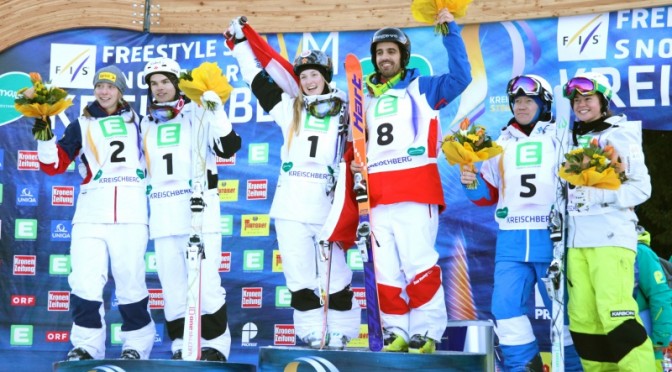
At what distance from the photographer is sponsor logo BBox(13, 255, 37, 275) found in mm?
8617

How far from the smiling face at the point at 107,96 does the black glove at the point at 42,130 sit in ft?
1.32

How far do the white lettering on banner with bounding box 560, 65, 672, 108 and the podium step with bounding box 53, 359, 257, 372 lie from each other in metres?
3.73

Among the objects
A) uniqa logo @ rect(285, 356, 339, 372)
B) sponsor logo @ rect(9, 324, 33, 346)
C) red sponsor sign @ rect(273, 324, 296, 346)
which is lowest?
sponsor logo @ rect(9, 324, 33, 346)

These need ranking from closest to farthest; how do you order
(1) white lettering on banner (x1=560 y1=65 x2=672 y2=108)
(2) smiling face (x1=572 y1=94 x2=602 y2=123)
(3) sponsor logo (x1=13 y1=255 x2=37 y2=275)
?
(2) smiling face (x1=572 y1=94 x2=602 y2=123), (1) white lettering on banner (x1=560 y1=65 x2=672 y2=108), (3) sponsor logo (x1=13 y1=255 x2=37 y2=275)

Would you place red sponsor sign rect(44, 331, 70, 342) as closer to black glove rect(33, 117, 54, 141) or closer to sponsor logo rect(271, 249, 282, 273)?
sponsor logo rect(271, 249, 282, 273)

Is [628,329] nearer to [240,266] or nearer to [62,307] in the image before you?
[240,266]

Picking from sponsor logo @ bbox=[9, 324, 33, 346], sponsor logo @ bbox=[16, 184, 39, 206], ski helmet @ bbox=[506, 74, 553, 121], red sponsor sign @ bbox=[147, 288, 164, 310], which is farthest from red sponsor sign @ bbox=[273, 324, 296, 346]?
ski helmet @ bbox=[506, 74, 553, 121]

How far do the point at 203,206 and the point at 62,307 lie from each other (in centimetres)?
331

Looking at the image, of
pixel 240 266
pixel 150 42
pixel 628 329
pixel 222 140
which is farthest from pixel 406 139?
pixel 150 42

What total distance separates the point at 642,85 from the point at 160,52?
423 cm

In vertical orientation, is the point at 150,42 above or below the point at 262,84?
above

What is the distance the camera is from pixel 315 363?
521 cm

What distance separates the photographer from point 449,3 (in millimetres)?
5578

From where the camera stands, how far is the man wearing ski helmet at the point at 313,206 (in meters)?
5.75
